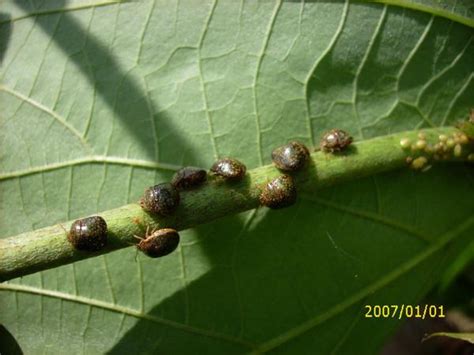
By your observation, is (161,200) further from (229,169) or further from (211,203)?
(229,169)

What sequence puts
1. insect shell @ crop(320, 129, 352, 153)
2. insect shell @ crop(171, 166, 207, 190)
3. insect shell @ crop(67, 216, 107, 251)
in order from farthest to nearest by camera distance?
insect shell @ crop(320, 129, 352, 153) < insect shell @ crop(171, 166, 207, 190) < insect shell @ crop(67, 216, 107, 251)

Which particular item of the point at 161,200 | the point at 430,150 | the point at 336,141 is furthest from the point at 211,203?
the point at 430,150

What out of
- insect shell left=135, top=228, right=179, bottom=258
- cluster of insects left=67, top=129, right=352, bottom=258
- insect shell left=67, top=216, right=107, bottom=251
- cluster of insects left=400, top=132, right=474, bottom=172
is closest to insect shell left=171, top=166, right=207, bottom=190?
cluster of insects left=67, top=129, right=352, bottom=258

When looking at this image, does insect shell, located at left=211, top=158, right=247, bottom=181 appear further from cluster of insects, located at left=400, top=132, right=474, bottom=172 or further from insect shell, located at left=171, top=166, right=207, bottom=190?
cluster of insects, located at left=400, top=132, right=474, bottom=172

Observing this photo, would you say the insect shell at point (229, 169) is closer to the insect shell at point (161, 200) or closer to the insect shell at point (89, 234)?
the insect shell at point (161, 200)

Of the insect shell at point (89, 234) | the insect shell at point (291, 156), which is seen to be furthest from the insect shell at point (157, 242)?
the insect shell at point (291, 156)
